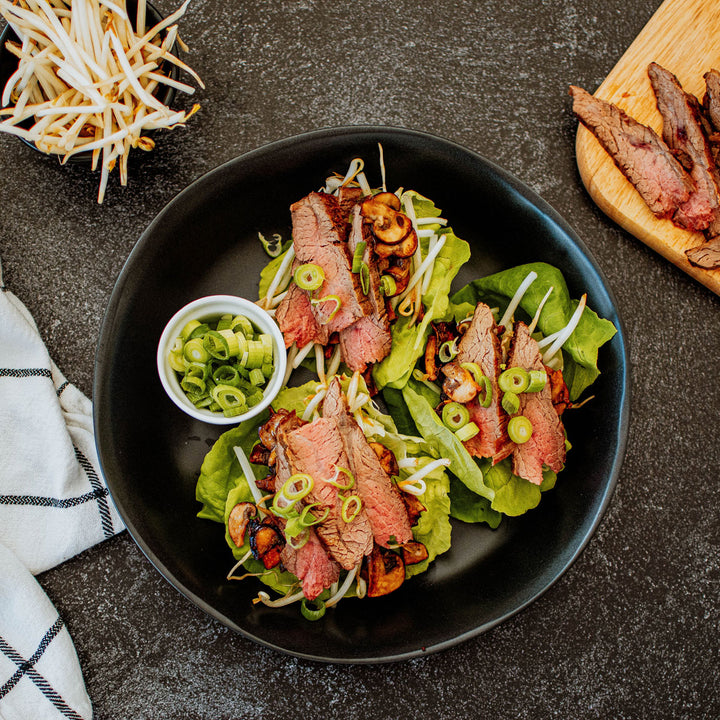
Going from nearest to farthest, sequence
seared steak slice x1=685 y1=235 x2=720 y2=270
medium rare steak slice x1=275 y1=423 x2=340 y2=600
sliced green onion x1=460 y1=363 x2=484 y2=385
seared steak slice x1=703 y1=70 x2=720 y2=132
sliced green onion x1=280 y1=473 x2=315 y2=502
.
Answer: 1. sliced green onion x1=280 y1=473 x2=315 y2=502
2. medium rare steak slice x1=275 y1=423 x2=340 y2=600
3. sliced green onion x1=460 y1=363 x2=484 y2=385
4. seared steak slice x1=685 y1=235 x2=720 y2=270
5. seared steak slice x1=703 y1=70 x2=720 y2=132

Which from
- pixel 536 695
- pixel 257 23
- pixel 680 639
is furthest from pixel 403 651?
pixel 257 23

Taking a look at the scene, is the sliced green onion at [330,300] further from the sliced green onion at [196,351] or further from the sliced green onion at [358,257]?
the sliced green onion at [196,351]

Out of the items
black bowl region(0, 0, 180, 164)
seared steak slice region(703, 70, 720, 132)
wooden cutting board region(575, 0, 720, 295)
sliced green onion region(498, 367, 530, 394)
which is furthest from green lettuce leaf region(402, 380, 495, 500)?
seared steak slice region(703, 70, 720, 132)

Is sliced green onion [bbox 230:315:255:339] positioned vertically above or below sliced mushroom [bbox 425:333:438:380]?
below

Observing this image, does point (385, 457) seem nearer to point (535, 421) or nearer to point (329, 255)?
point (535, 421)

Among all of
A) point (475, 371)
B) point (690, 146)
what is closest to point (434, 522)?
point (475, 371)

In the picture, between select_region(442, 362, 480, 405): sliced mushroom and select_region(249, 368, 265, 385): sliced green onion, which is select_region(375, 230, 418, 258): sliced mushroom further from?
select_region(249, 368, 265, 385): sliced green onion

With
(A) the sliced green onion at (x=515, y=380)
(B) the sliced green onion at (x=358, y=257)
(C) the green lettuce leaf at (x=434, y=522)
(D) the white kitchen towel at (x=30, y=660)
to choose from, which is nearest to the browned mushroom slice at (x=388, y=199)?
(B) the sliced green onion at (x=358, y=257)
